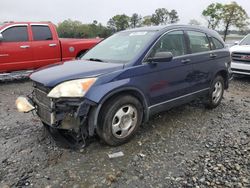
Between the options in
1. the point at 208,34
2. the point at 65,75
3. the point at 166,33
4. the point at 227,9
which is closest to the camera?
the point at 65,75

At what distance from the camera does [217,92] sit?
5.38 metres

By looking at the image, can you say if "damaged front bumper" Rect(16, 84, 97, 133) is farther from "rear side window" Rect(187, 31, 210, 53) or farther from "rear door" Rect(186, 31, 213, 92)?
"rear side window" Rect(187, 31, 210, 53)

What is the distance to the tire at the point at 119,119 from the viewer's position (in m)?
3.39

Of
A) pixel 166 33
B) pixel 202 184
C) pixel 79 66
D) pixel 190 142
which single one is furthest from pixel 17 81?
pixel 202 184

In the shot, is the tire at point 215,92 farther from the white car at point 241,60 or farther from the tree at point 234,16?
the tree at point 234,16

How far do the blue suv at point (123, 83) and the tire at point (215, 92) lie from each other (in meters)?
0.17

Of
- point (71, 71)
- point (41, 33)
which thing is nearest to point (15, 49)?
point (41, 33)

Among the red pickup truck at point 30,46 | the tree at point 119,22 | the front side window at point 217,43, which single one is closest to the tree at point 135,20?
the tree at point 119,22

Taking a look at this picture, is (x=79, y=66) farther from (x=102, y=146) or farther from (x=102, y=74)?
(x=102, y=146)

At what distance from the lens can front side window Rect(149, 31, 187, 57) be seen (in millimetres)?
3967

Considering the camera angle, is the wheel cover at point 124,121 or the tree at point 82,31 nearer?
the wheel cover at point 124,121

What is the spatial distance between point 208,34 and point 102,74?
2866 millimetres

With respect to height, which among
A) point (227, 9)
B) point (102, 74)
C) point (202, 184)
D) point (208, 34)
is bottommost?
point (202, 184)

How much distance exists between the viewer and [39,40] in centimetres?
812
